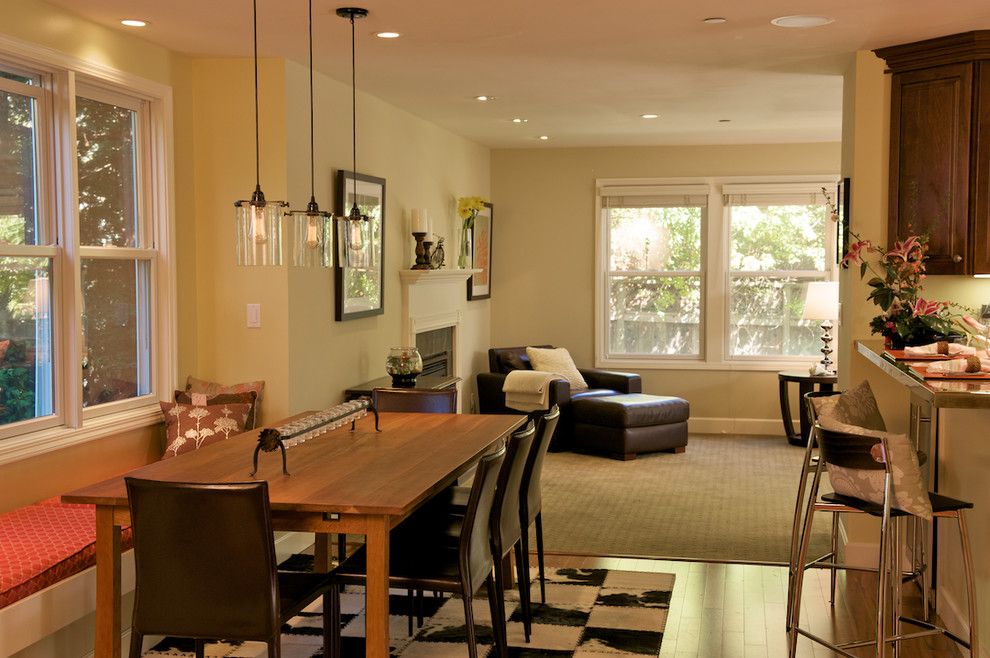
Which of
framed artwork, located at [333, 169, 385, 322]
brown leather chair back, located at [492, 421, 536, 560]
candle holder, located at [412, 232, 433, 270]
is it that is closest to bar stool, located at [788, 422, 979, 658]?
brown leather chair back, located at [492, 421, 536, 560]

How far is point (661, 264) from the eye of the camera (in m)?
9.47

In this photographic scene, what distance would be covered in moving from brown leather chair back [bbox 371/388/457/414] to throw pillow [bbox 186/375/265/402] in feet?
2.00

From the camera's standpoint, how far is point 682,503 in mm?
6547

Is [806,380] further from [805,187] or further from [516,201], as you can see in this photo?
[516,201]

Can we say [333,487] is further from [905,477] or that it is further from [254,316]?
[254,316]

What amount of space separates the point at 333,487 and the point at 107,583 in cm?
71

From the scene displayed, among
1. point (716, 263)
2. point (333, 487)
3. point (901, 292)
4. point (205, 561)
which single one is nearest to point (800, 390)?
point (716, 263)

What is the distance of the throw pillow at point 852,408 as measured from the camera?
3971mm

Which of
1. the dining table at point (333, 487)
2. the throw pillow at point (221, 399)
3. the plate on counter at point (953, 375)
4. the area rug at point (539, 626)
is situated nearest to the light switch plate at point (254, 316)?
the throw pillow at point (221, 399)

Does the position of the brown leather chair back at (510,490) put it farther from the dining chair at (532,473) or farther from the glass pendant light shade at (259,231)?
the glass pendant light shade at (259,231)

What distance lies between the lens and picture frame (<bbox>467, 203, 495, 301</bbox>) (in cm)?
892

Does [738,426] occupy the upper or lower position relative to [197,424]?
lower

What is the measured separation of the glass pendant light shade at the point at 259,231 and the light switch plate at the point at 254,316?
1952 millimetres

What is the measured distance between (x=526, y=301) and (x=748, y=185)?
224 centimetres
